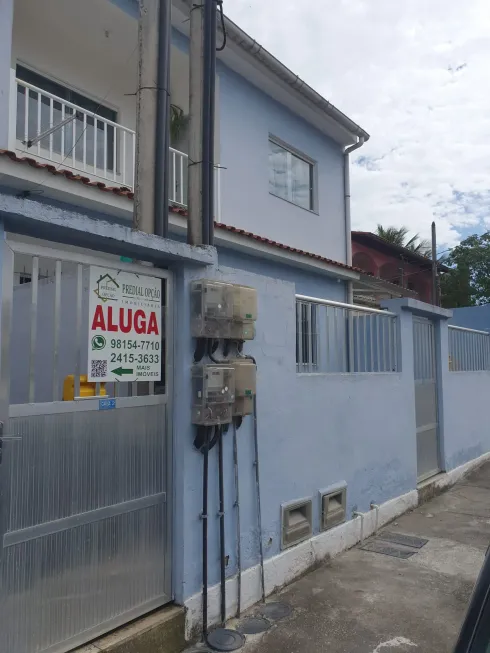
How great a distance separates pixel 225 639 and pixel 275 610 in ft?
1.98

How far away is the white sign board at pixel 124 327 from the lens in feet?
10.5

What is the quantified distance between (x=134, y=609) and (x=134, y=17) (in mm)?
7405

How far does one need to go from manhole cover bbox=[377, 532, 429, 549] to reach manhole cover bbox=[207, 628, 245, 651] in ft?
8.45

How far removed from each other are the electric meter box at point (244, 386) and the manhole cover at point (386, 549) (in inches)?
94.9

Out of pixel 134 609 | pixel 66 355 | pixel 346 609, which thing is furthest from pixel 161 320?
pixel 346 609

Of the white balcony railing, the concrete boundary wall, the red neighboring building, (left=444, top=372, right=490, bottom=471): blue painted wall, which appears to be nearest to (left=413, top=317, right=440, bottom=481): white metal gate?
(left=444, top=372, right=490, bottom=471): blue painted wall

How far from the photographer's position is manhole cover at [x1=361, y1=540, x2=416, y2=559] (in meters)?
5.30

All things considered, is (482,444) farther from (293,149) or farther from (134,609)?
(134,609)

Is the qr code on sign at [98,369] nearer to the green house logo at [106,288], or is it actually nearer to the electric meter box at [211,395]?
the green house logo at [106,288]

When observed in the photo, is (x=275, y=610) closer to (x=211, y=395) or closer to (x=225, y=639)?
(x=225, y=639)

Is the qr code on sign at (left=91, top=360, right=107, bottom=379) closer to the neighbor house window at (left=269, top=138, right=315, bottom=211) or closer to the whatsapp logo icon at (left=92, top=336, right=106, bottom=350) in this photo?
the whatsapp logo icon at (left=92, top=336, right=106, bottom=350)

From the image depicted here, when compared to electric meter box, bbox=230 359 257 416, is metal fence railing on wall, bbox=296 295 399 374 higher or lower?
higher

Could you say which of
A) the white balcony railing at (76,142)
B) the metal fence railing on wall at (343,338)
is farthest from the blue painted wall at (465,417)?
the white balcony railing at (76,142)

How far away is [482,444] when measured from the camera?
9.80 metres
